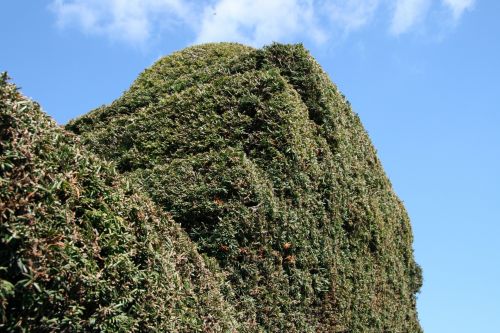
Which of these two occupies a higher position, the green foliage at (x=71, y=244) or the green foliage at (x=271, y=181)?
the green foliage at (x=271, y=181)

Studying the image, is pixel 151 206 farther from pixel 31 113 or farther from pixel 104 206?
pixel 31 113

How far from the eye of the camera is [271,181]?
872 cm

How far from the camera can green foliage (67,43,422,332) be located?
26.0 ft

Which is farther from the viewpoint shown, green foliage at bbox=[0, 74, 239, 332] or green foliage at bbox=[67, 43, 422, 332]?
green foliage at bbox=[67, 43, 422, 332]

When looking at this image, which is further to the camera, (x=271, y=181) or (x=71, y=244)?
(x=271, y=181)

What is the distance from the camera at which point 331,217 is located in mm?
9727

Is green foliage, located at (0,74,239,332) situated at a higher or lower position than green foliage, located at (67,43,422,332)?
lower

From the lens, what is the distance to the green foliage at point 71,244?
4371 mm

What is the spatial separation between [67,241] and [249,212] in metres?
3.51

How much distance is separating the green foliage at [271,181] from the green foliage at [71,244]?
209 cm

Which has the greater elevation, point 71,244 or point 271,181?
point 271,181

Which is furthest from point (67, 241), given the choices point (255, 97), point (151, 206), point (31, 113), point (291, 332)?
point (255, 97)

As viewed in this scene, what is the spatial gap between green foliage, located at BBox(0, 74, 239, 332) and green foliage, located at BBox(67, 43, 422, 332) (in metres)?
2.09

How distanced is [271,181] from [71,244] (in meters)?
4.35
